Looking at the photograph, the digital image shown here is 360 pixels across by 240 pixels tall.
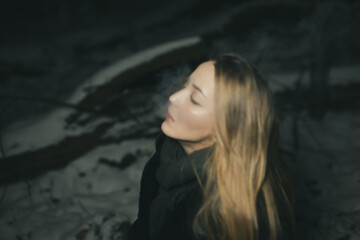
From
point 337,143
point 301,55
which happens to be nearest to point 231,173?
point 337,143

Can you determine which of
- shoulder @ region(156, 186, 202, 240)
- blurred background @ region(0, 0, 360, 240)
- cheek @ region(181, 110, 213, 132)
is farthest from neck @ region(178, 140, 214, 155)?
blurred background @ region(0, 0, 360, 240)

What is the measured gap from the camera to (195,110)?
1.31 meters

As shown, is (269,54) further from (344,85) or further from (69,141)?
(69,141)

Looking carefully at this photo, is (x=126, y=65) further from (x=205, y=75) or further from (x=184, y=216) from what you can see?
(x=184, y=216)

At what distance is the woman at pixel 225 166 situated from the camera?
1223 millimetres

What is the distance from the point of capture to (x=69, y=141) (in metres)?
2.87

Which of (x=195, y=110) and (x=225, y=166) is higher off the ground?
(x=195, y=110)

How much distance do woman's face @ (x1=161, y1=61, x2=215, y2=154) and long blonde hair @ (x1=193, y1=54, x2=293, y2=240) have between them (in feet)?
0.20

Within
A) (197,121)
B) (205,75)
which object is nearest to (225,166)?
(197,121)

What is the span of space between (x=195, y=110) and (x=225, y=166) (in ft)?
1.10

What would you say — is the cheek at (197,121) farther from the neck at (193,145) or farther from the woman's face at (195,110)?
the neck at (193,145)

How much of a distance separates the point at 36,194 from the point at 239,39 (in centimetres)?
671

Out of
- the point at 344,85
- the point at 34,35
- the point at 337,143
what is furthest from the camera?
the point at 34,35

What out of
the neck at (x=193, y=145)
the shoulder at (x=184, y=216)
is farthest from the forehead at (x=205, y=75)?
the shoulder at (x=184, y=216)
